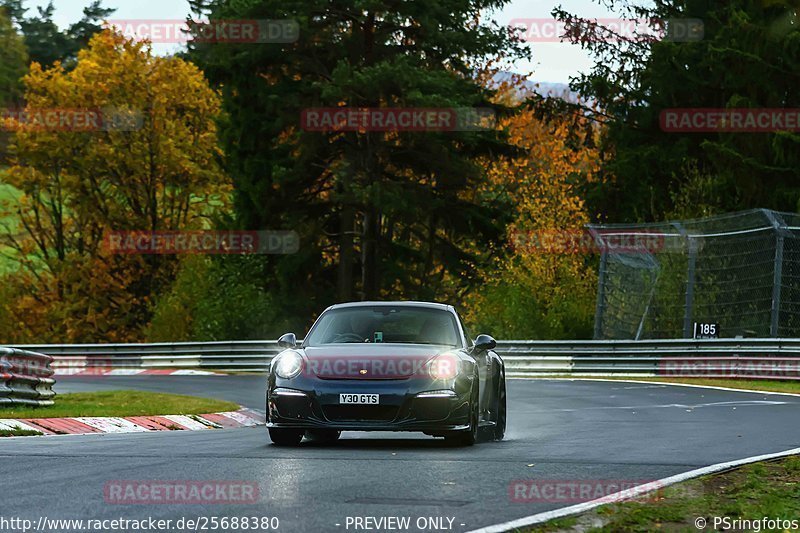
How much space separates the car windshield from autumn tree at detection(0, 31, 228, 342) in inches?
1584

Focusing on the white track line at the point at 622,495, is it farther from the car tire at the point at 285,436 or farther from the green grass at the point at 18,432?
the green grass at the point at 18,432

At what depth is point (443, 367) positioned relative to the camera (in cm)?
1337

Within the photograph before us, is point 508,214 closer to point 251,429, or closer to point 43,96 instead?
point 43,96

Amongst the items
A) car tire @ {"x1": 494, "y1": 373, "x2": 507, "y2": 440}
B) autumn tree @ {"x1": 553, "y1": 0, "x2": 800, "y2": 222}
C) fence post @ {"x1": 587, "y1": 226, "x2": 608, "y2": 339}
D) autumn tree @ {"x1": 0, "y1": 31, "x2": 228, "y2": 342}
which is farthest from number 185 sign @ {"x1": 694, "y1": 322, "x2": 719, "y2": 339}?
autumn tree @ {"x1": 0, "y1": 31, "x2": 228, "y2": 342}

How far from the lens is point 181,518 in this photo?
7.92 meters

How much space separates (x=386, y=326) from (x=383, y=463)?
332cm

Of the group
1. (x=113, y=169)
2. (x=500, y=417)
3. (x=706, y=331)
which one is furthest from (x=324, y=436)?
(x=113, y=169)

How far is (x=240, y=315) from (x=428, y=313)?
31799 millimetres

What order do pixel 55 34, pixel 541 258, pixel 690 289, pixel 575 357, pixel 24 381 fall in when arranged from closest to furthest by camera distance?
pixel 24 381 < pixel 690 289 < pixel 575 357 < pixel 541 258 < pixel 55 34

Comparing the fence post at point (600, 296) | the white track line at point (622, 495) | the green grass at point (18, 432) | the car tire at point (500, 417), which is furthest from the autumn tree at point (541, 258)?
the white track line at point (622, 495)

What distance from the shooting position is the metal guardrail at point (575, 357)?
32.0 meters

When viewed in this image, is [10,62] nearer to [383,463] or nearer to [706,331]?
[706,331]

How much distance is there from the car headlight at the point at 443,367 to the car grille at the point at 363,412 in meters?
0.54

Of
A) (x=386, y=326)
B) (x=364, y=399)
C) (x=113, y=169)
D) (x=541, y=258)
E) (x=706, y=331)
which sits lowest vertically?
(x=706, y=331)
